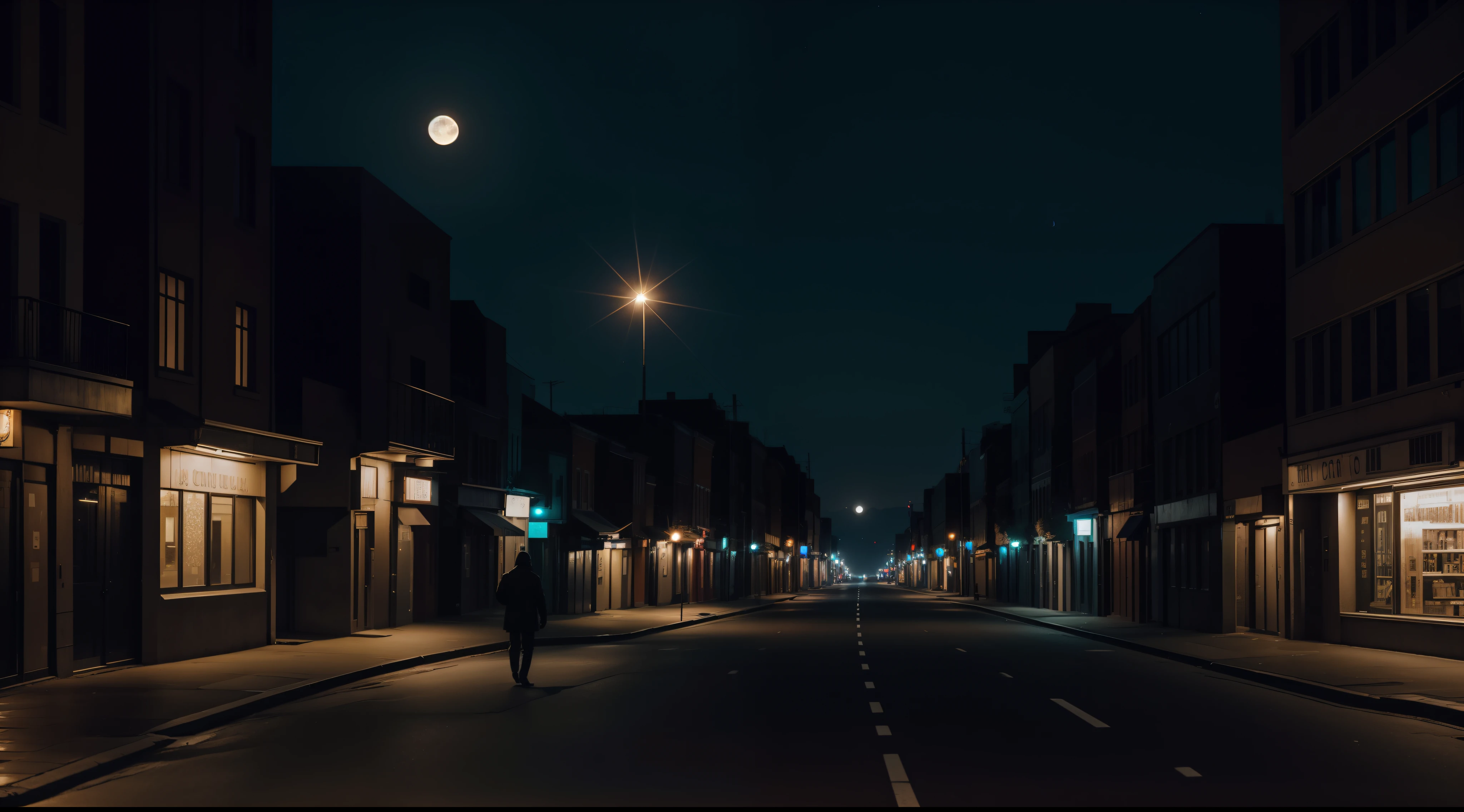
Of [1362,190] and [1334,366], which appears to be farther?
[1334,366]

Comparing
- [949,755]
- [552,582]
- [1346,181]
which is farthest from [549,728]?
[552,582]

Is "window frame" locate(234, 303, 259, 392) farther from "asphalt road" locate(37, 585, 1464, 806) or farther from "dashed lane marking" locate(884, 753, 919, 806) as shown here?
"dashed lane marking" locate(884, 753, 919, 806)

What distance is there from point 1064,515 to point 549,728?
4645cm

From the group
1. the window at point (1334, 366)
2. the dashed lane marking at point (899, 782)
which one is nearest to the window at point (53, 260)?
the dashed lane marking at point (899, 782)

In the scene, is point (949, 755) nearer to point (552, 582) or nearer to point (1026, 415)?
point (552, 582)

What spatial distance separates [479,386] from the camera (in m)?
42.2

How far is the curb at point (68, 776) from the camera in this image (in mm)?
10078

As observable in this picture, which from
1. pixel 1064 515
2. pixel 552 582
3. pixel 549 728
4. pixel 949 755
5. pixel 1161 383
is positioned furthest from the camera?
pixel 1064 515

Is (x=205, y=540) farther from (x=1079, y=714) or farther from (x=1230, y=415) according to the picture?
(x=1230, y=415)

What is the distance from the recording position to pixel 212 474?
78.2ft

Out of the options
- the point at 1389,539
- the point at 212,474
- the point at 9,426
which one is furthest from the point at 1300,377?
the point at 9,426

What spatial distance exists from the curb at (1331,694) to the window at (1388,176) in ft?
30.0

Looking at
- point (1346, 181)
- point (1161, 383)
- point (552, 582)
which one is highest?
point (1346, 181)

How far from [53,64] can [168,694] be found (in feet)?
30.6
